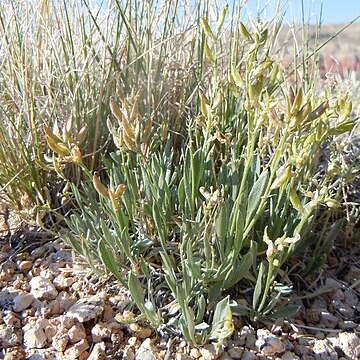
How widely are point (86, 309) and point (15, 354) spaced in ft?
0.55

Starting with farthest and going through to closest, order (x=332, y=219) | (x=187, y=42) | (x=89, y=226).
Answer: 1. (x=187, y=42)
2. (x=332, y=219)
3. (x=89, y=226)

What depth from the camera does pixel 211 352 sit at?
1073 mm

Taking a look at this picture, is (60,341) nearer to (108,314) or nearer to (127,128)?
(108,314)

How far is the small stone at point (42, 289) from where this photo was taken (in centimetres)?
124

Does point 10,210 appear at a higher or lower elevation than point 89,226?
lower

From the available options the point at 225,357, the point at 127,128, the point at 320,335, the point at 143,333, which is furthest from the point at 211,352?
the point at 127,128

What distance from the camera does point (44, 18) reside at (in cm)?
159

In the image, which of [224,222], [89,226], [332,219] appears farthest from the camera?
[332,219]

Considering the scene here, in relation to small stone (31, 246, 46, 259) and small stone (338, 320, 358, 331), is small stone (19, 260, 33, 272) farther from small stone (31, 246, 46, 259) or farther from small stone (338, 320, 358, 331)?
small stone (338, 320, 358, 331)

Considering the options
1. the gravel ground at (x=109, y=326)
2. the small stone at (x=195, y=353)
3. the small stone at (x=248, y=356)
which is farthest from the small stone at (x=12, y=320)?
the small stone at (x=248, y=356)

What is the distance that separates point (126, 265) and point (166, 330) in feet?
0.63

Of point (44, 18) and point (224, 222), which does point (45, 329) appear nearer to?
point (224, 222)

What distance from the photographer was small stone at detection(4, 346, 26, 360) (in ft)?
3.61

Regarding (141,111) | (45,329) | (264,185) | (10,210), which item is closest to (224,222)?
(264,185)
